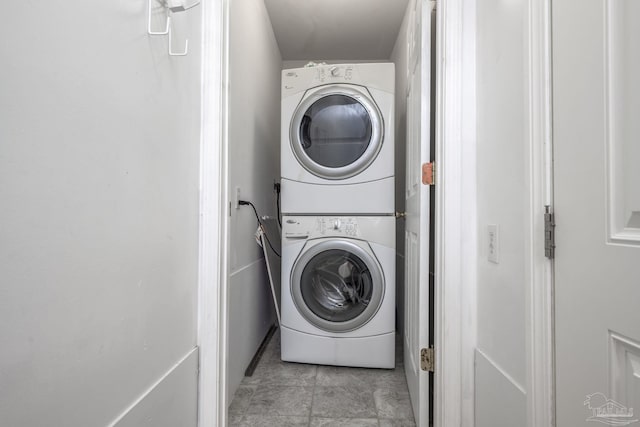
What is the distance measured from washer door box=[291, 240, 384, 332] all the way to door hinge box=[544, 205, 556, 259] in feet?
3.61

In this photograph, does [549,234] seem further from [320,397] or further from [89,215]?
[320,397]

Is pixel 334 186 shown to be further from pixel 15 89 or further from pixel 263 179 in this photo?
pixel 15 89

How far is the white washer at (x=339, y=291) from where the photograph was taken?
68.9 inches

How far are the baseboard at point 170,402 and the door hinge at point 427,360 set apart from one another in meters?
0.83

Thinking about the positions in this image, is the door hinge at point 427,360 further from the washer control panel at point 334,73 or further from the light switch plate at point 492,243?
the washer control panel at point 334,73

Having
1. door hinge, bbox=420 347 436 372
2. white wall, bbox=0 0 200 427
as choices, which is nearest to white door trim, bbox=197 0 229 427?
white wall, bbox=0 0 200 427

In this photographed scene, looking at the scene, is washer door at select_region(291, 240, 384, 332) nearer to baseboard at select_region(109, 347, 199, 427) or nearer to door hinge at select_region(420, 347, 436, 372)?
door hinge at select_region(420, 347, 436, 372)

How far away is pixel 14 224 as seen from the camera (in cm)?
45

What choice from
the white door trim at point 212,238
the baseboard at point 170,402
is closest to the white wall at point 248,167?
the white door trim at point 212,238

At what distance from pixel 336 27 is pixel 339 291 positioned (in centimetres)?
216

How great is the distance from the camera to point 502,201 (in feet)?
2.86

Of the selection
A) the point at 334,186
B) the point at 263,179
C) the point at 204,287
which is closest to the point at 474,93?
the point at 334,186

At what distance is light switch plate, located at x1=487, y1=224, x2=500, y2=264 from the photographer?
35.6 inches

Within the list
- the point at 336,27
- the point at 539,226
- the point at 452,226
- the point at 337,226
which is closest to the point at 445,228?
the point at 452,226
